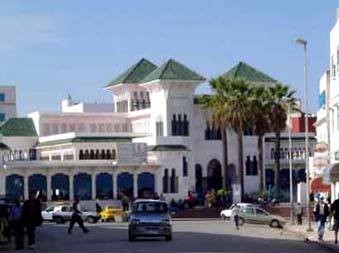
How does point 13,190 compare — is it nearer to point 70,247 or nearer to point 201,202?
point 201,202

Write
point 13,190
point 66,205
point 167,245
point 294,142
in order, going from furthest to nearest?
point 294,142 < point 13,190 < point 66,205 < point 167,245

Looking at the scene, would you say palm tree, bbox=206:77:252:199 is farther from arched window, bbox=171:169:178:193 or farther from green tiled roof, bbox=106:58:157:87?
green tiled roof, bbox=106:58:157:87

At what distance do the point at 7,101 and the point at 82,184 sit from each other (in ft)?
212

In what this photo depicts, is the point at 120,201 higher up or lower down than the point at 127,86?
lower down

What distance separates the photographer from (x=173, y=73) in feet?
334

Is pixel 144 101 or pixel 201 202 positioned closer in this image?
pixel 201 202

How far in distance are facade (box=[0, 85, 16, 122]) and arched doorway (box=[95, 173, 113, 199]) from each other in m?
62.2

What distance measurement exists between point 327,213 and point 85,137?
56767 millimetres

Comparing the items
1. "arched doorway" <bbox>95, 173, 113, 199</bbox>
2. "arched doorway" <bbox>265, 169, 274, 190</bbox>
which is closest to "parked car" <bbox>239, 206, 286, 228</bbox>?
"arched doorway" <bbox>95, 173, 113, 199</bbox>

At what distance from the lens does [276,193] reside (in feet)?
305

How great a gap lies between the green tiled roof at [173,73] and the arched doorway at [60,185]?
1367cm

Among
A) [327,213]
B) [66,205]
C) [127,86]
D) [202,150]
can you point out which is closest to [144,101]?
[127,86]

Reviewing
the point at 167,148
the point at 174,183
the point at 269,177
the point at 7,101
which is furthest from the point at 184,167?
the point at 7,101

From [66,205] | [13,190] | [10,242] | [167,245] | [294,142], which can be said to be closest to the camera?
[167,245]
